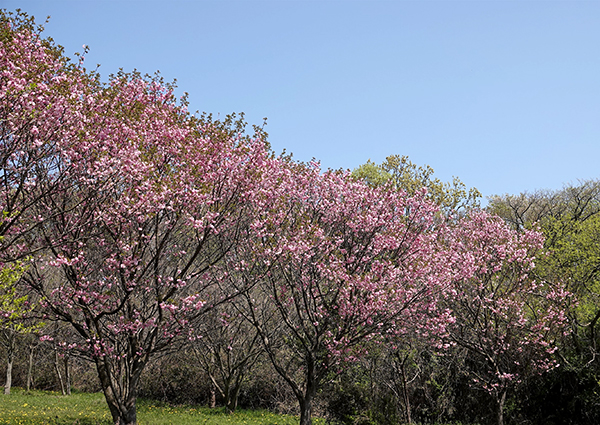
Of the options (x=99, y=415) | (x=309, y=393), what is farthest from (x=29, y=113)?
(x=99, y=415)

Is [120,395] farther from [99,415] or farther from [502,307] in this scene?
[502,307]

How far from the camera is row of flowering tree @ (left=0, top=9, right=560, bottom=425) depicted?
392 inches

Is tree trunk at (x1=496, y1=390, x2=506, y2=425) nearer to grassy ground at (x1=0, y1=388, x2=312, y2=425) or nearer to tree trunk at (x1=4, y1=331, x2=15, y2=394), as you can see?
grassy ground at (x1=0, y1=388, x2=312, y2=425)

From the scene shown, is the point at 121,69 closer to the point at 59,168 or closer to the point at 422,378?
the point at 59,168

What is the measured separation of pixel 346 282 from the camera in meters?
12.7

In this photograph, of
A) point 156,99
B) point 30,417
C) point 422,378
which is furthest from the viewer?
point 422,378

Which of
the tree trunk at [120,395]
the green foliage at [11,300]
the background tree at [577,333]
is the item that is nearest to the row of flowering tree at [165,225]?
the tree trunk at [120,395]

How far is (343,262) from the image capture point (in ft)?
42.6

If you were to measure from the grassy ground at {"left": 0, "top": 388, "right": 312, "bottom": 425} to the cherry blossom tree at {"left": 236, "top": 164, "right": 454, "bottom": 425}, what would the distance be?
611 centimetres

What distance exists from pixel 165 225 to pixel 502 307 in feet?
36.6

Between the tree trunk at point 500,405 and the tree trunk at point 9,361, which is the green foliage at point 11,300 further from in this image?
the tree trunk at point 9,361

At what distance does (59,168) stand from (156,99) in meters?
3.29

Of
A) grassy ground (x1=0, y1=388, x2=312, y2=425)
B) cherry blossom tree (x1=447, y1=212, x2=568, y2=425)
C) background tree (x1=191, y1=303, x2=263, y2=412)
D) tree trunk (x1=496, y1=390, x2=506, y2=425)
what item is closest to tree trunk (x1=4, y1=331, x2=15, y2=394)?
grassy ground (x1=0, y1=388, x2=312, y2=425)

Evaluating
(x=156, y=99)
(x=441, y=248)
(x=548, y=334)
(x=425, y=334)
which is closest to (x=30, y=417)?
(x=156, y=99)
